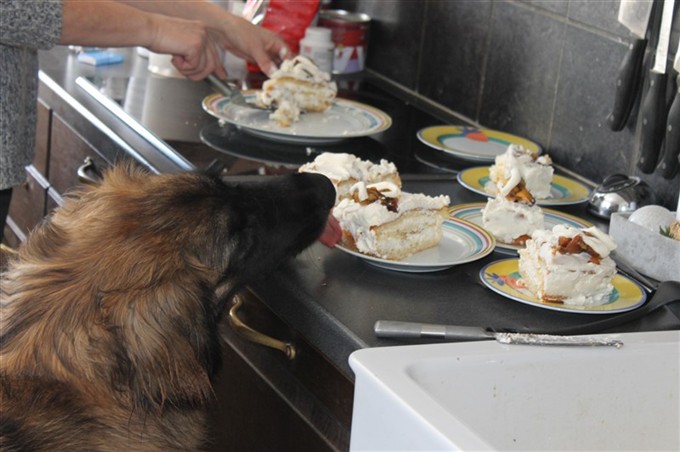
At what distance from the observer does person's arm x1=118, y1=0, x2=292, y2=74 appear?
2314 mm

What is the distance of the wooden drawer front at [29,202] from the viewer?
256 centimetres

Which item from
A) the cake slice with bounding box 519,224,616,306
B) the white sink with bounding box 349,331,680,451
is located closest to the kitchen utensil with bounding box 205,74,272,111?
the cake slice with bounding box 519,224,616,306

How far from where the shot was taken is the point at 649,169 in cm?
182

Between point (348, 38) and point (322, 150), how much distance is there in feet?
2.50

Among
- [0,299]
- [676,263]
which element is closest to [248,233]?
[0,299]

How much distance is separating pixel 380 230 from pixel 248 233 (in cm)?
19

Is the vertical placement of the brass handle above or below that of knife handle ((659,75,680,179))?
below

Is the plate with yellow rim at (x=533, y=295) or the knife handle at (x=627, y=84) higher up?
the knife handle at (x=627, y=84)

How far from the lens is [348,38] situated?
2.80 meters

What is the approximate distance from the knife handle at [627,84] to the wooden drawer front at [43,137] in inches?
51.8

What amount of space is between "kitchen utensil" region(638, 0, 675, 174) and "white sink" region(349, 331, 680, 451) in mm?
524

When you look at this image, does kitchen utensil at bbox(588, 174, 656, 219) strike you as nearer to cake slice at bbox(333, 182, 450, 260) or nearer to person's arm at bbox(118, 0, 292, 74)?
cake slice at bbox(333, 182, 450, 260)

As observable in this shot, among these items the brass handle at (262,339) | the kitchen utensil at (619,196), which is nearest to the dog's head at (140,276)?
the brass handle at (262,339)

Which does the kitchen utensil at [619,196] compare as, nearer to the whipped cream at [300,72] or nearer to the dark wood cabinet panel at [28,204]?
the whipped cream at [300,72]
